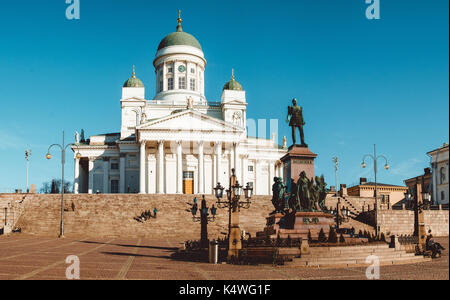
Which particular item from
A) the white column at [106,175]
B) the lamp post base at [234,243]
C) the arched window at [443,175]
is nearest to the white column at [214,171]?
the white column at [106,175]

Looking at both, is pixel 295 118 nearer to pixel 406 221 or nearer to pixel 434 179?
pixel 406 221

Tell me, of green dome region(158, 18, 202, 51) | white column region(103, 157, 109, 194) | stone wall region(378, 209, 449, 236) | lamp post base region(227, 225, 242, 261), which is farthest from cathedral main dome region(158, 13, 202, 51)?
lamp post base region(227, 225, 242, 261)

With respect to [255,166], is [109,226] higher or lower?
lower

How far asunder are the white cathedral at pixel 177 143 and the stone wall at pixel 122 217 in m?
12.4

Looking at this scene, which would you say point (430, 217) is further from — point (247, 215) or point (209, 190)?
point (209, 190)

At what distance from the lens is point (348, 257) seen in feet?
63.6

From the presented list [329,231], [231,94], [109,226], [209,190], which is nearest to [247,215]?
[109,226]

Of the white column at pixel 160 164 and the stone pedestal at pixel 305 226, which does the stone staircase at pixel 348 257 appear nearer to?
the stone pedestal at pixel 305 226

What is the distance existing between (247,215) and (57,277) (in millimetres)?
31770

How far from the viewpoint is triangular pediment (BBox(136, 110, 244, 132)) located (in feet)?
209

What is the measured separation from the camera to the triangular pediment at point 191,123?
63844mm

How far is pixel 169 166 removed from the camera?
69.7 m

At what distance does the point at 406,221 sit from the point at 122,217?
2869 centimetres
